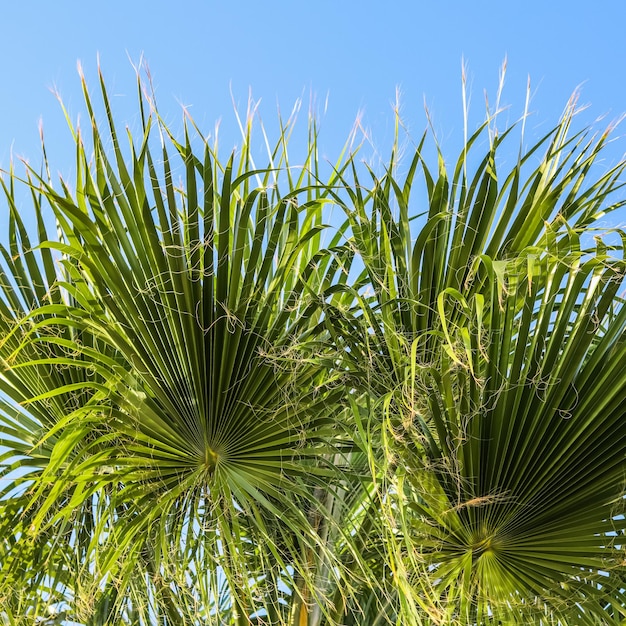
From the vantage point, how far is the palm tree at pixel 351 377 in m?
1.82

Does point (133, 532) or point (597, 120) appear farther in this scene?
point (597, 120)

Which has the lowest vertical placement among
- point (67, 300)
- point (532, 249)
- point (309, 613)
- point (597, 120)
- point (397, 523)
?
point (309, 613)

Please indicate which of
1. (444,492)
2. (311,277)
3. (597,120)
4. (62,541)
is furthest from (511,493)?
(62,541)

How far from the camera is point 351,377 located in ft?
6.79

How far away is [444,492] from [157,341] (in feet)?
2.90

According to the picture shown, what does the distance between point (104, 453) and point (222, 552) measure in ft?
1.57

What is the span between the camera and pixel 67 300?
258 centimetres

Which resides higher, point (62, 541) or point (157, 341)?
point (157, 341)

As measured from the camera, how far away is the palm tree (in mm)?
1815

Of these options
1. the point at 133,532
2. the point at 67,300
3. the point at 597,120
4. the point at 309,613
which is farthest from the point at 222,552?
the point at 597,120

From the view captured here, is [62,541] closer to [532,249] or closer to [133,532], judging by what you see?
[133,532]

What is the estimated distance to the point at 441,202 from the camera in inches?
81.3

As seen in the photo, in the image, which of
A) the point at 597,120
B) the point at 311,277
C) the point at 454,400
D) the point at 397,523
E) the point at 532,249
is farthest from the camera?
the point at 597,120

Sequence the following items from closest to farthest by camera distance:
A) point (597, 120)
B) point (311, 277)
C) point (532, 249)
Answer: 1. point (532, 249)
2. point (311, 277)
3. point (597, 120)
